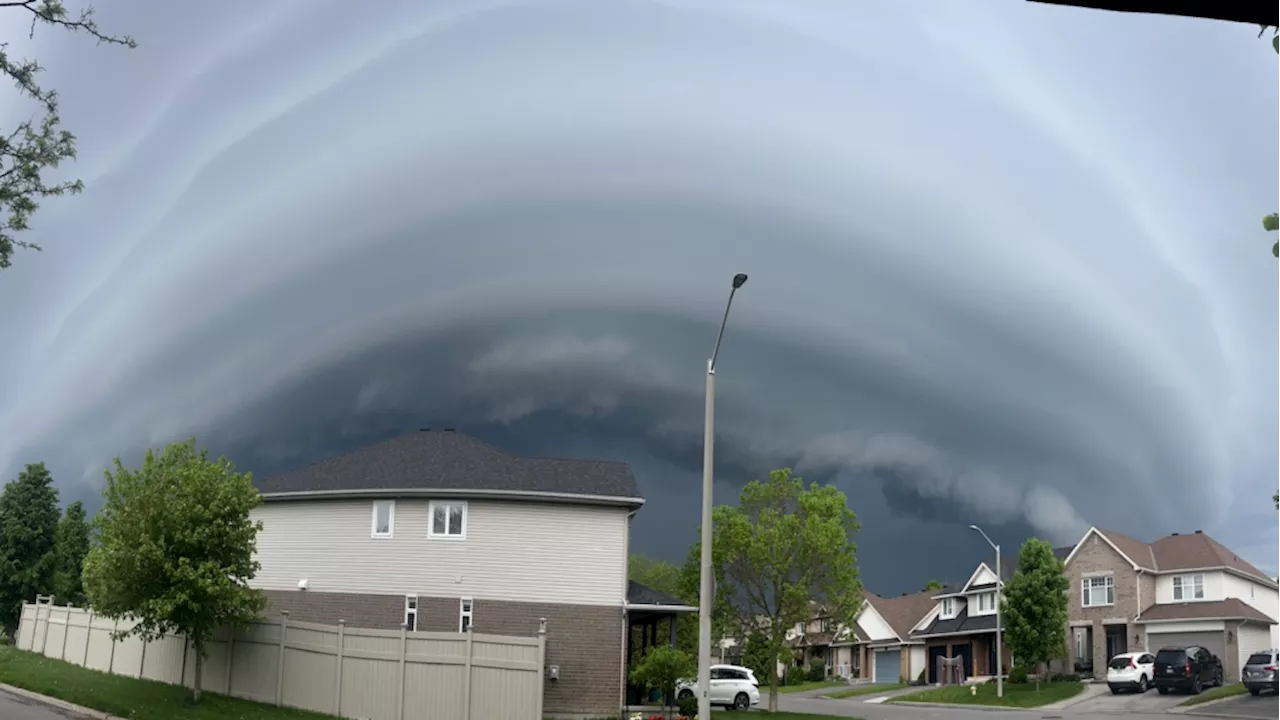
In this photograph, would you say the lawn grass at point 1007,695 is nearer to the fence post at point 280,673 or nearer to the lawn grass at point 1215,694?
the lawn grass at point 1215,694

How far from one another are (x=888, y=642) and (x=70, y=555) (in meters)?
57.0

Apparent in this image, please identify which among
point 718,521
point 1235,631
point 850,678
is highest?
point 718,521

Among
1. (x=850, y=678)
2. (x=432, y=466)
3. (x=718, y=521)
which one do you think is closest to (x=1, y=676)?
(x=432, y=466)

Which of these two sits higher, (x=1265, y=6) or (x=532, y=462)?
(x=532, y=462)

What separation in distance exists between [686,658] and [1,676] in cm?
2077

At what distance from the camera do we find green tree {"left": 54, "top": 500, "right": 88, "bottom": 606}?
2203 inches

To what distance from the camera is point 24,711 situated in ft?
87.2

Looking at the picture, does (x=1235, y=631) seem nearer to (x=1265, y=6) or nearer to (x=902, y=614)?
(x=902, y=614)

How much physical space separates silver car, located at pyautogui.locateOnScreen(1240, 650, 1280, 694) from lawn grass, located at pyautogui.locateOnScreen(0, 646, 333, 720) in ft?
124

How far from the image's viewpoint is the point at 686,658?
3409cm

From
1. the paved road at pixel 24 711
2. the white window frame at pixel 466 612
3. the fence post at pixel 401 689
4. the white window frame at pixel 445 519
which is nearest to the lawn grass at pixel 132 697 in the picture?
the paved road at pixel 24 711

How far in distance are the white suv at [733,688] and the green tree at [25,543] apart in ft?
113

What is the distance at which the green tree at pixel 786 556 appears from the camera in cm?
4209

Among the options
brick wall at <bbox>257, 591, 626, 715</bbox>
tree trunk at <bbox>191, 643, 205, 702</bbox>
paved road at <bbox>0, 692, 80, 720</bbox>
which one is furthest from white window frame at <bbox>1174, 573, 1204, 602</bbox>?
paved road at <bbox>0, 692, 80, 720</bbox>
